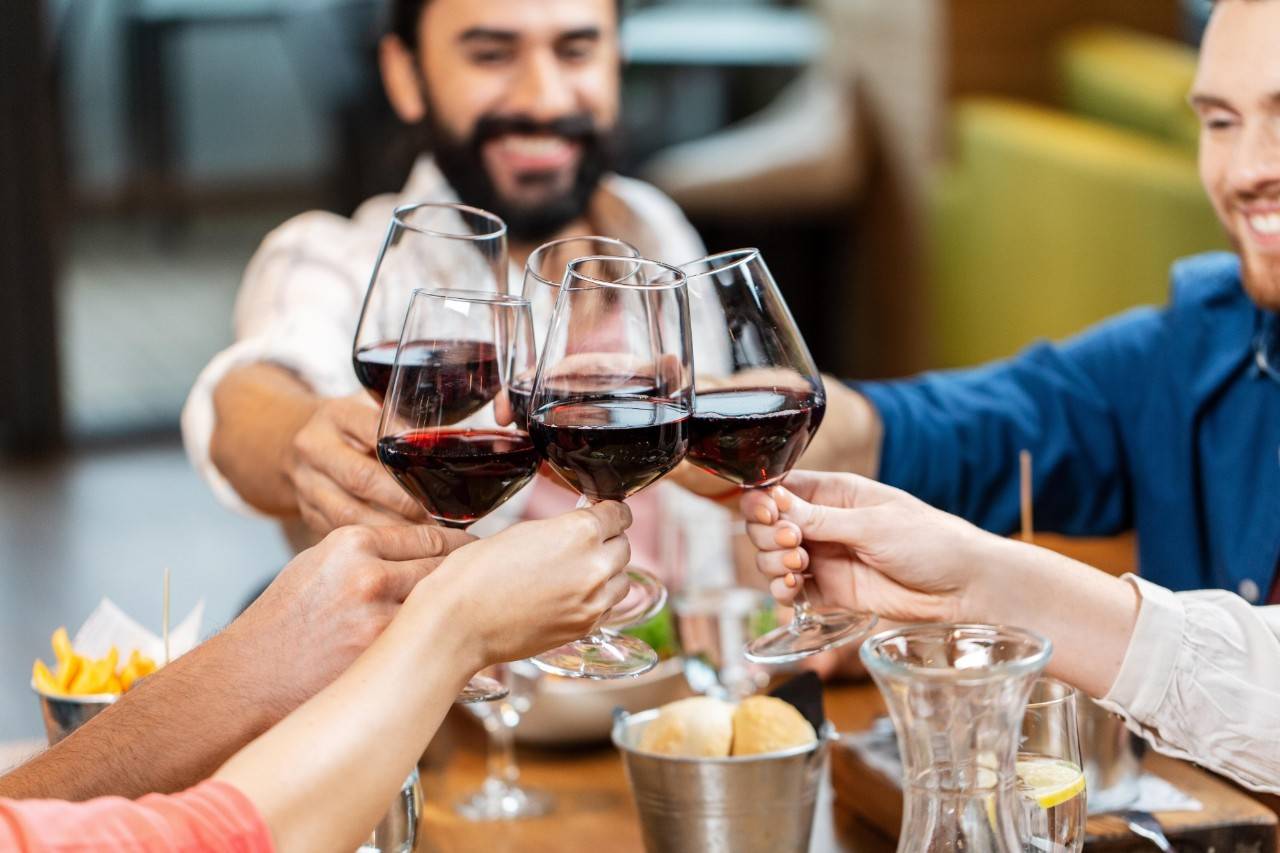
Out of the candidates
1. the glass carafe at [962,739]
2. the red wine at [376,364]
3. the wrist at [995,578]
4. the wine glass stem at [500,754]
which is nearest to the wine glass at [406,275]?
the red wine at [376,364]

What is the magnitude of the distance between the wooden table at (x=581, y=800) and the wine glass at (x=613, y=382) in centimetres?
30

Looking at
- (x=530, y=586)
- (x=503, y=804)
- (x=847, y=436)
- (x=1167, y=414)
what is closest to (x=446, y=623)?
(x=530, y=586)

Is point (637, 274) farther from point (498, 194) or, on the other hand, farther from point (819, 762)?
point (498, 194)

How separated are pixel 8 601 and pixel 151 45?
2135 mm

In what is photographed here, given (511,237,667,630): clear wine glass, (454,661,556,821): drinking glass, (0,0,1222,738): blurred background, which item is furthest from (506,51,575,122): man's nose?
(0,0,1222,738): blurred background

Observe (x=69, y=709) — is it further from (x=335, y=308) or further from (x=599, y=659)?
(x=335, y=308)

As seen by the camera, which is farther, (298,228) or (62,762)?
(298,228)

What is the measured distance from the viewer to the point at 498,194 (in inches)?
99.5

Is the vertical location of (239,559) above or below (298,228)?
below

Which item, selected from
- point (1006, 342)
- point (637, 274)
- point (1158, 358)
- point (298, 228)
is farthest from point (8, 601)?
point (637, 274)

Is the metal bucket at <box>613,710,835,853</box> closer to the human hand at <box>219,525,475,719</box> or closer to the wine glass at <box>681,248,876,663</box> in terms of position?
the wine glass at <box>681,248,876,663</box>

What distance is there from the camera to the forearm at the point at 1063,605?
1.29 meters

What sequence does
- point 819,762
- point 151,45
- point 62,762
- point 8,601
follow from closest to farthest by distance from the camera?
point 62,762 → point 819,762 → point 8,601 → point 151,45

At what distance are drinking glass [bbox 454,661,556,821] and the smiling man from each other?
1.62 feet
